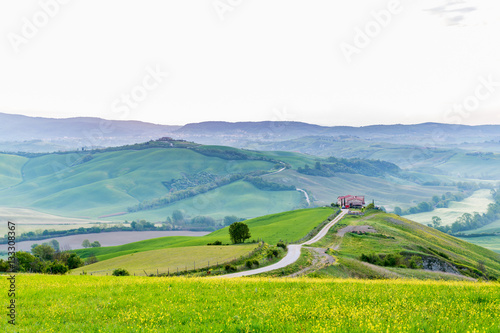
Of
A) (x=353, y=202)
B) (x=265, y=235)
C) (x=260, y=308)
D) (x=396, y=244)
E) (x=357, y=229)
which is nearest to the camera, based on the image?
(x=260, y=308)

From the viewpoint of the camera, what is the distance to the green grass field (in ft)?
56.6

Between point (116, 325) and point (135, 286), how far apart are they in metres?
8.61

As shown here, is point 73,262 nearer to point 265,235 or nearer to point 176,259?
point 176,259

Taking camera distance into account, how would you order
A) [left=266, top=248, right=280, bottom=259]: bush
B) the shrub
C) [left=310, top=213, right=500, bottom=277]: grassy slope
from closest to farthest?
[left=266, top=248, right=280, bottom=259]: bush → the shrub → [left=310, top=213, right=500, bottom=277]: grassy slope

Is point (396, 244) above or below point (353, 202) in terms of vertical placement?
above

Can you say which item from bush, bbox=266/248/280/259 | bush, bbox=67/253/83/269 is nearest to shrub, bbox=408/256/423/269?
bush, bbox=266/248/280/259

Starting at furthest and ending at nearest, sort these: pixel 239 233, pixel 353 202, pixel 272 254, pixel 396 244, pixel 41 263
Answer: pixel 353 202 → pixel 239 233 → pixel 396 244 → pixel 41 263 → pixel 272 254

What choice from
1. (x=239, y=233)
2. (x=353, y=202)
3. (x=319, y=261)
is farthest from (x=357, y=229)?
(x=353, y=202)

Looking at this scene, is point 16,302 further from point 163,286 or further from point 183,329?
point 183,329

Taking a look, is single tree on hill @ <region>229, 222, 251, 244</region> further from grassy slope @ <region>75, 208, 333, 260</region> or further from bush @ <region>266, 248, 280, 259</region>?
bush @ <region>266, 248, 280, 259</region>

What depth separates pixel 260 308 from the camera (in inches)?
789

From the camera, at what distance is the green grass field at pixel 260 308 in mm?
17250

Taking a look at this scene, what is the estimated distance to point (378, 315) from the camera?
18.4 metres

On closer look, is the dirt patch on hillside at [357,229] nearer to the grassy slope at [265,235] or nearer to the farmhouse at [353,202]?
the grassy slope at [265,235]
